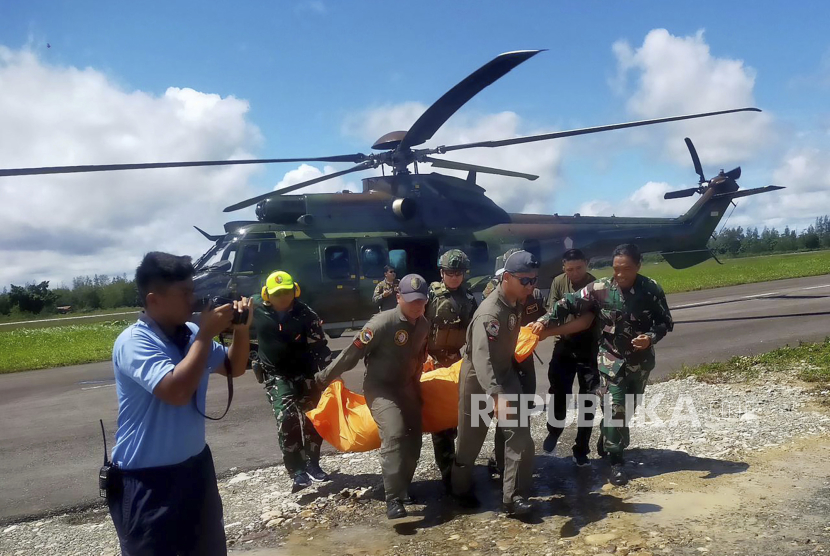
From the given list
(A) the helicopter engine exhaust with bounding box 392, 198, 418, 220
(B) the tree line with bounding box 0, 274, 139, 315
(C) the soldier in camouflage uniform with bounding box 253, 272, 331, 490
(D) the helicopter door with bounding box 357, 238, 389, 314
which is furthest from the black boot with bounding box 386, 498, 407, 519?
(B) the tree line with bounding box 0, 274, 139, 315

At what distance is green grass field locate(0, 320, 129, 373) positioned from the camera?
14556mm

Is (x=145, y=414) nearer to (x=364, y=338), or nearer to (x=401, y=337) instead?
(x=364, y=338)

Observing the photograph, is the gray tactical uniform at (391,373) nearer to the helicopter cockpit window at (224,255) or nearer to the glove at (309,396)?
the glove at (309,396)

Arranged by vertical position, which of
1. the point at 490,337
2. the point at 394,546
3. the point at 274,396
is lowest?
the point at 394,546

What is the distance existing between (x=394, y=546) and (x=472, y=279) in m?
9.83

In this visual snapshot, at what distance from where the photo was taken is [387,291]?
433 inches

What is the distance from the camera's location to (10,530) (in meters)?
4.81

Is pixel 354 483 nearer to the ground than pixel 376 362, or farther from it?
nearer to the ground

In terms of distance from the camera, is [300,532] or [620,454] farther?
[620,454]

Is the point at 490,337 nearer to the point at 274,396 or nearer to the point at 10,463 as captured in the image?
Answer: the point at 274,396

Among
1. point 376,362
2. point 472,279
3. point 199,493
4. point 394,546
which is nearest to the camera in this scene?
point 199,493

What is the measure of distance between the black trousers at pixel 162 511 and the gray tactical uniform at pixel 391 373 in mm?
2114

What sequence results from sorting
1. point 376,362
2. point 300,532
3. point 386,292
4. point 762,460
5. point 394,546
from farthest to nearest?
point 386,292
point 762,460
point 376,362
point 300,532
point 394,546

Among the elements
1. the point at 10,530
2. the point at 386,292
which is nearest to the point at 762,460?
the point at 10,530
